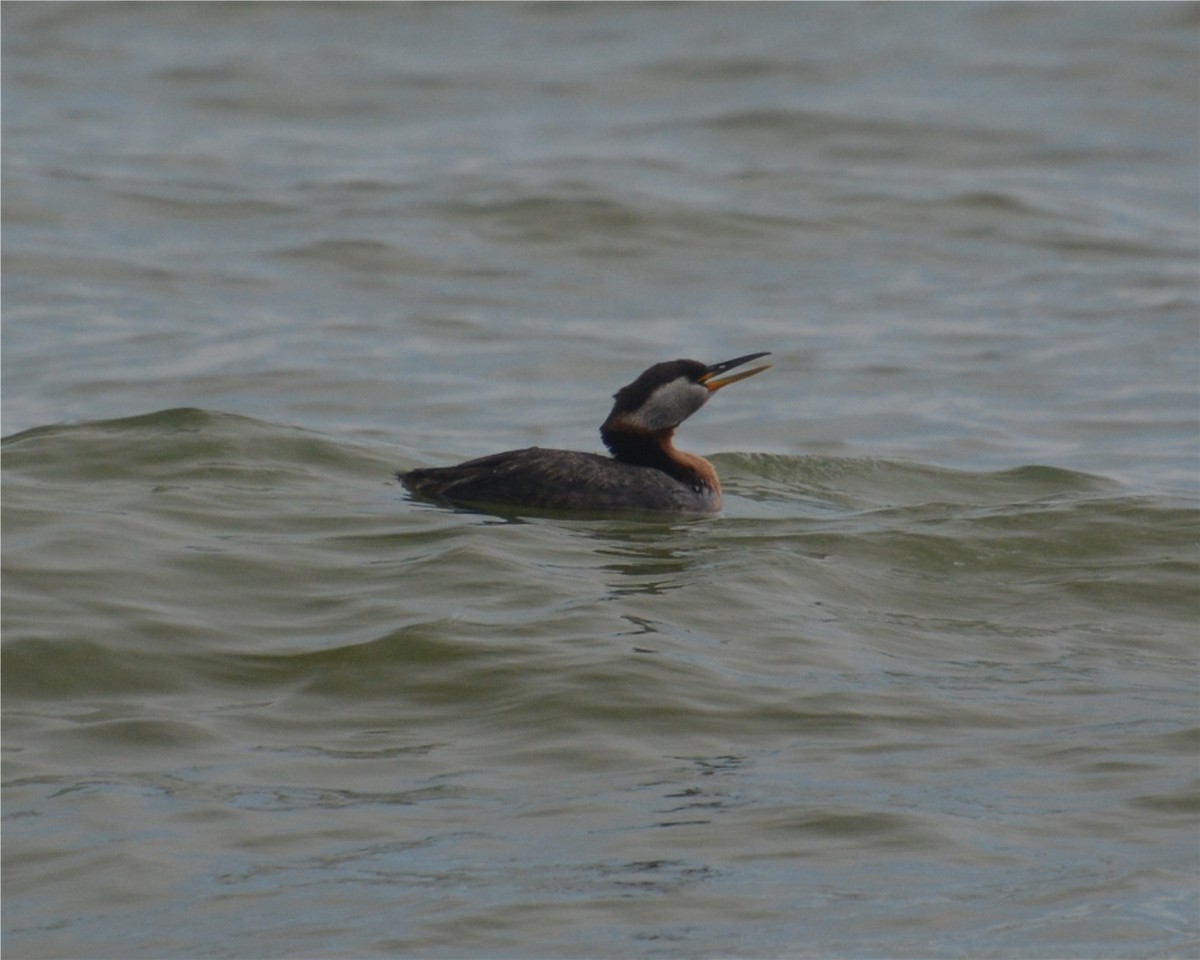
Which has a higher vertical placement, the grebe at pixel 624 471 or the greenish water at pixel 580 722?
the grebe at pixel 624 471

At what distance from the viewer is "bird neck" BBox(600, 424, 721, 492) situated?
11562 millimetres

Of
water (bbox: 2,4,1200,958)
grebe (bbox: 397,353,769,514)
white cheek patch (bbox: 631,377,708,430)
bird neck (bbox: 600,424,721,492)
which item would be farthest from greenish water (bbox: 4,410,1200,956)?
white cheek patch (bbox: 631,377,708,430)

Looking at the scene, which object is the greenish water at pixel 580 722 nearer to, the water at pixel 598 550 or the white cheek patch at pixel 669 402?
the water at pixel 598 550

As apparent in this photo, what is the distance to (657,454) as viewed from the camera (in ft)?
→ 38.1

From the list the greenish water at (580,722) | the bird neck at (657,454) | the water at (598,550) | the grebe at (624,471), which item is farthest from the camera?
the bird neck at (657,454)

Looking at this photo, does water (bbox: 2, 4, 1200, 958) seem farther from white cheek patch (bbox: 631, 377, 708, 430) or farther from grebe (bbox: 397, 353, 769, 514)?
white cheek patch (bbox: 631, 377, 708, 430)

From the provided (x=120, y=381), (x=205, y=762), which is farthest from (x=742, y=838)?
(x=120, y=381)

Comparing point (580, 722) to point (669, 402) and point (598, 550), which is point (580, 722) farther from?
point (669, 402)

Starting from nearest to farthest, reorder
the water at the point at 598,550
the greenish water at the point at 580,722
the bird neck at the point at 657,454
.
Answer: the greenish water at the point at 580,722 → the water at the point at 598,550 → the bird neck at the point at 657,454

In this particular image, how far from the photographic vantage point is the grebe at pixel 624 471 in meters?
11.0

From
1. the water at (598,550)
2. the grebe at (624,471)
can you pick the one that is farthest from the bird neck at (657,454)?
the water at (598,550)

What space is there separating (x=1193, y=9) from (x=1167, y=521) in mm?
22569

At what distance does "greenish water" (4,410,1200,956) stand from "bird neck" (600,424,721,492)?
40 cm

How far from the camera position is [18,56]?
31766mm
